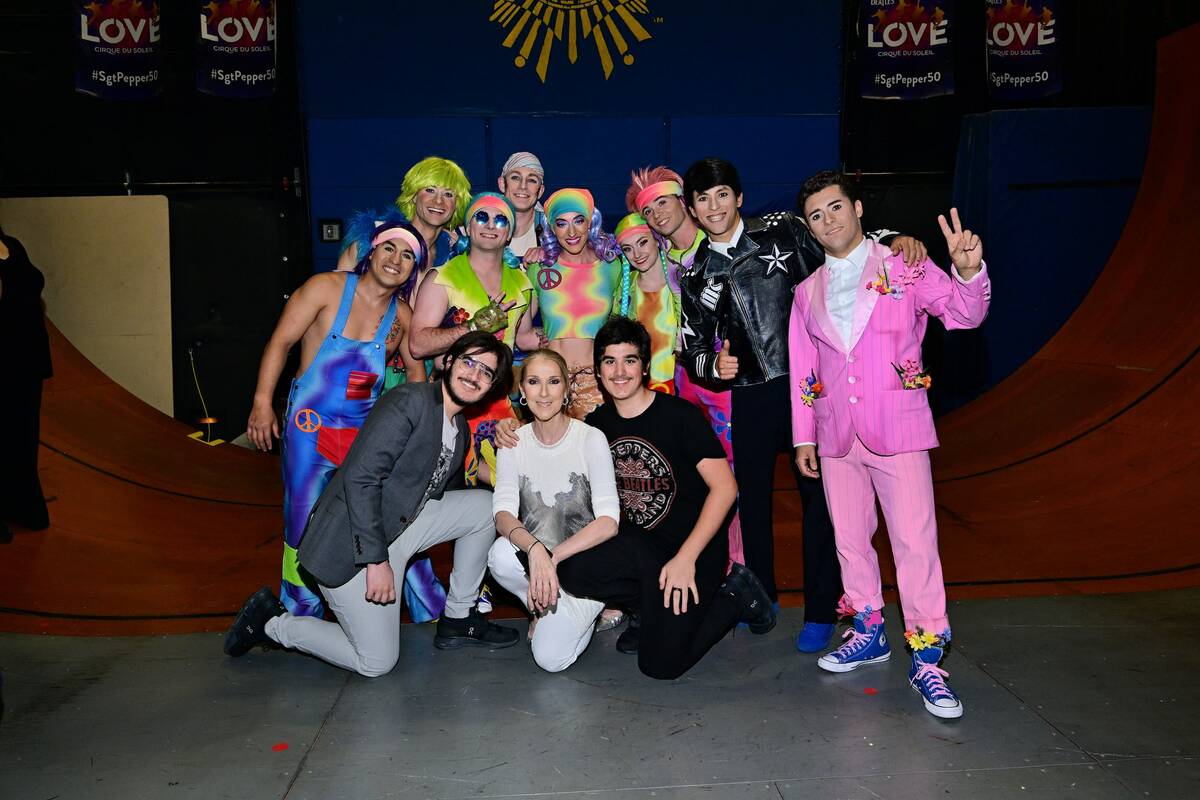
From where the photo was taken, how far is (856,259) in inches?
108

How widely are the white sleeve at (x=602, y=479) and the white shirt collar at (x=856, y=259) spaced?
88 cm

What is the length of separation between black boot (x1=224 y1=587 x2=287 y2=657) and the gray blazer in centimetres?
32

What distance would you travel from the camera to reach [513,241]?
379 centimetres

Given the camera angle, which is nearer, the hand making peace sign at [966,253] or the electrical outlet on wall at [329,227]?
the hand making peace sign at [966,253]

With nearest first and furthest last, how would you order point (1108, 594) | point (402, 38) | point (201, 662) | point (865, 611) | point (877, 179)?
point (865, 611)
point (201, 662)
point (1108, 594)
point (402, 38)
point (877, 179)

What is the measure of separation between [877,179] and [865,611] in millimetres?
5607

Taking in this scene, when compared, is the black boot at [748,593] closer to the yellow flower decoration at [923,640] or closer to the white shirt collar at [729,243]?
the yellow flower decoration at [923,640]

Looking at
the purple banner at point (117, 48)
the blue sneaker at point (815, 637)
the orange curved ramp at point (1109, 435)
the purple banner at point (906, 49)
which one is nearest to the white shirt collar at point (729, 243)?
the blue sneaker at point (815, 637)

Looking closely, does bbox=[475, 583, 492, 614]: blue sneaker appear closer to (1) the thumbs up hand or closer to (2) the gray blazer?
(2) the gray blazer

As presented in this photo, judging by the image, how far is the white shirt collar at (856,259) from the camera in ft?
9.01

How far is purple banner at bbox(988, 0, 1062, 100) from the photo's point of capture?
7.34 m

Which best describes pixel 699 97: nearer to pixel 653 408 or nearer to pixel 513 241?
pixel 513 241

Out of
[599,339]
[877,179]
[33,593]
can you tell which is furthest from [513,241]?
[877,179]

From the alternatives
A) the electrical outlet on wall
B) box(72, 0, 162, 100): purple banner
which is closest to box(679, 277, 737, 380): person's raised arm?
the electrical outlet on wall
